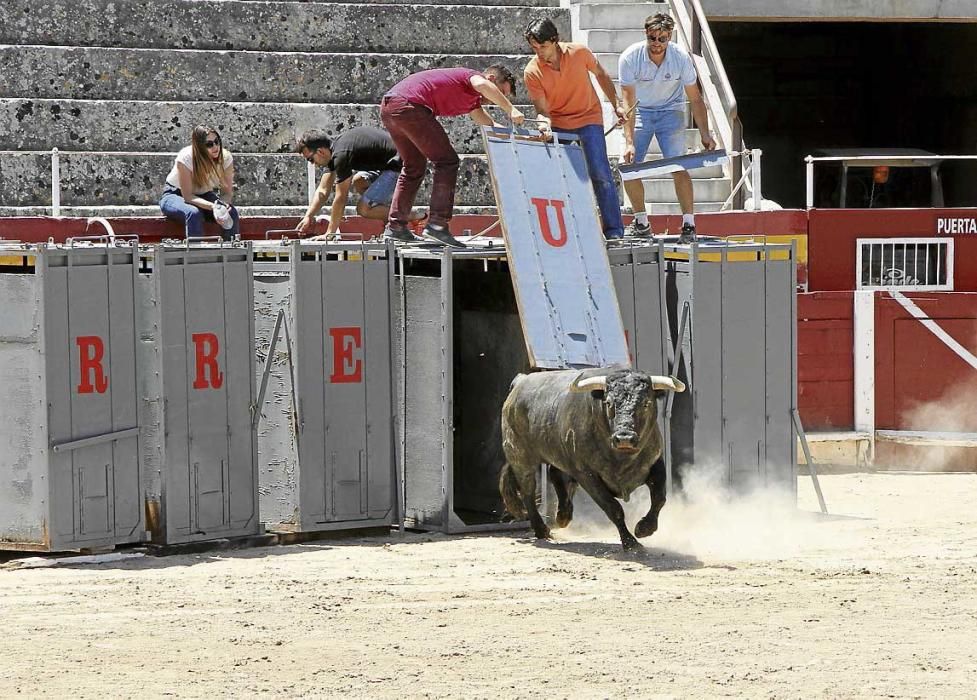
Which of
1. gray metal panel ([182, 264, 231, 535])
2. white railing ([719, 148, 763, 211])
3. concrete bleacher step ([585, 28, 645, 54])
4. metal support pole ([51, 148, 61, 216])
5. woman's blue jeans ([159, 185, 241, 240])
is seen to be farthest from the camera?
concrete bleacher step ([585, 28, 645, 54])

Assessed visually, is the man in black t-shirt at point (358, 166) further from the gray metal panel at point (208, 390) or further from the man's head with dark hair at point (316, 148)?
the gray metal panel at point (208, 390)

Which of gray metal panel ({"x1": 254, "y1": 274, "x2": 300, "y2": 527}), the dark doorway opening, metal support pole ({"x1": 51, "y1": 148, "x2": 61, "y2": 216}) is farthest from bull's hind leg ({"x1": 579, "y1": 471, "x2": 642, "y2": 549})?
the dark doorway opening

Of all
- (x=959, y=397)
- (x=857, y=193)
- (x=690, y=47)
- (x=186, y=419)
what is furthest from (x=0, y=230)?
(x=857, y=193)

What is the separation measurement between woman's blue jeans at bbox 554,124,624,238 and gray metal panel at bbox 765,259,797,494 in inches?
40.5

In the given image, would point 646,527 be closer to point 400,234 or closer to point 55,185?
point 400,234

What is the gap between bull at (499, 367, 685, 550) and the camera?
32.6 feet

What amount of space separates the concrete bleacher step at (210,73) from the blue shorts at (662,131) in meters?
3.69

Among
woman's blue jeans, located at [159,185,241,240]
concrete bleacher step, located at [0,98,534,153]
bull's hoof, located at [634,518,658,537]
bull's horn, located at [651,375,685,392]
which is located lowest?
bull's hoof, located at [634,518,658,537]

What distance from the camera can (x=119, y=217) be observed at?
14648 millimetres

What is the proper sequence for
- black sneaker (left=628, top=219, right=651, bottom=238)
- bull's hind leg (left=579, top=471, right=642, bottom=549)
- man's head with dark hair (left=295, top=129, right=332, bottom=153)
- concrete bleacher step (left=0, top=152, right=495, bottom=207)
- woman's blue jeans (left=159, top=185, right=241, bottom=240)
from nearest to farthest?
bull's hind leg (left=579, top=471, right=642, bottom=549)
black sneaker (left=628, top=219, right=651, bottom=238)
man's head with dark hair (left=295, top=129, right=332, bottom=153)
woman's blue jeans (left=159, top=185, right=241, bottom=240)
concrete bleacher step (left=0, top=152, right=495, bottom=207)

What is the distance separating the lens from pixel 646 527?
10.3m

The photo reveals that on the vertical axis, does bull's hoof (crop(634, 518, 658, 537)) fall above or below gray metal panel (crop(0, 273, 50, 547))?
below

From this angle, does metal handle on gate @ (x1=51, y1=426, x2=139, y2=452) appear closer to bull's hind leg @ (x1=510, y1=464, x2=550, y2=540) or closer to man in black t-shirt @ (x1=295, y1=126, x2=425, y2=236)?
bull's hind leg @ (x1=510, y1=464, x2=550, y2=540)

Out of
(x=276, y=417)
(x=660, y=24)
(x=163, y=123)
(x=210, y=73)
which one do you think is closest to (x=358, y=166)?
(x=660, y=24)
